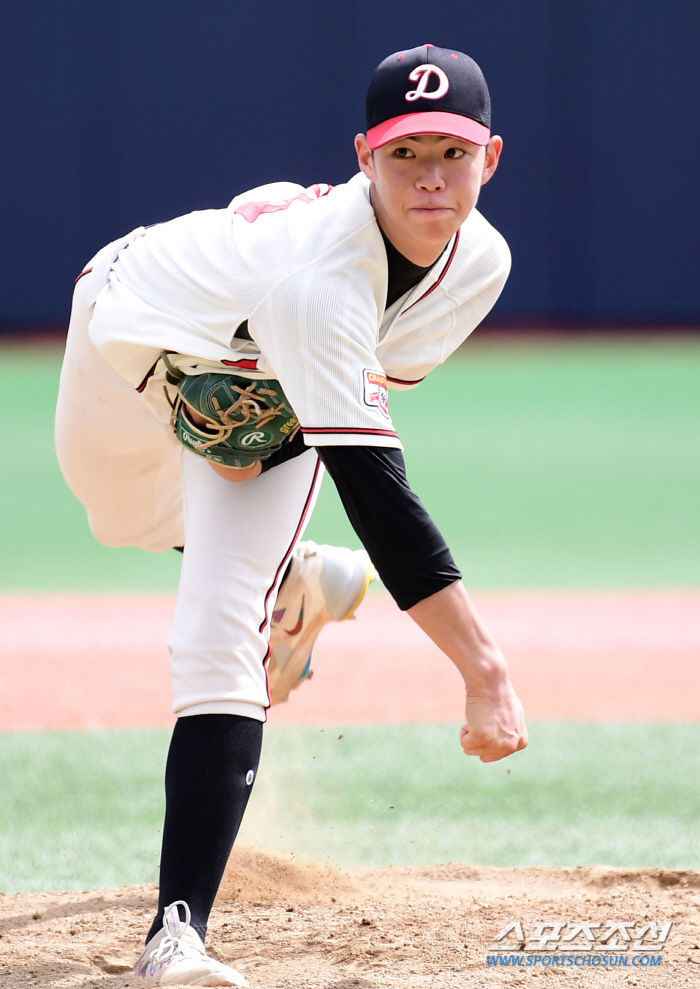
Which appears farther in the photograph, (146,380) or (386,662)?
(386,662)

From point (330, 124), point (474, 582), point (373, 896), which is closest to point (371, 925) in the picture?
point (373, 896)

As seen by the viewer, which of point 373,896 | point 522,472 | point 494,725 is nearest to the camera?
point 494,725

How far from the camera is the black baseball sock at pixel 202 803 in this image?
196 centimetres

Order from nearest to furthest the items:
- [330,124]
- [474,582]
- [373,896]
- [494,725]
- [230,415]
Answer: [494,725]
[230,415]
[373,896]
[474,582]
[330,124]

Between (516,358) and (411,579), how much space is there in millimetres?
13028

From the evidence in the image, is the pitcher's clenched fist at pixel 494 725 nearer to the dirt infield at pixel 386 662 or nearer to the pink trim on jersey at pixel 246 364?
the pink trim on jersey at pixel 246 364

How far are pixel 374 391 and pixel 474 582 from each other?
13.5 feet

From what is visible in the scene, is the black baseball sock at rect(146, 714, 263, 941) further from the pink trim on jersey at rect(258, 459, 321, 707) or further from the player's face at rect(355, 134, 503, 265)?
the player's face at rect(355, 134, 503, 265)

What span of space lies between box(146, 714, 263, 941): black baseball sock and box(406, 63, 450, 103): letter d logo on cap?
1.03 metres

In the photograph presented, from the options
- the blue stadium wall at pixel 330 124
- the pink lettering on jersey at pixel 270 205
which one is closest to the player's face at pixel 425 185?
the pink lettering on jersey at pixel 270 205

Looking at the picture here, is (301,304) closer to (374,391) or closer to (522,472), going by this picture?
(374,391)

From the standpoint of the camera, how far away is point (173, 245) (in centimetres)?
220

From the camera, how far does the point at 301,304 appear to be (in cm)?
183

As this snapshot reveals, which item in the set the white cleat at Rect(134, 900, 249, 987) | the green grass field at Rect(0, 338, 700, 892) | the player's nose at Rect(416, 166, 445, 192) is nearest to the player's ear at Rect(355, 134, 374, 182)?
the player's nose at Rect(416, 166, 445, 192)
